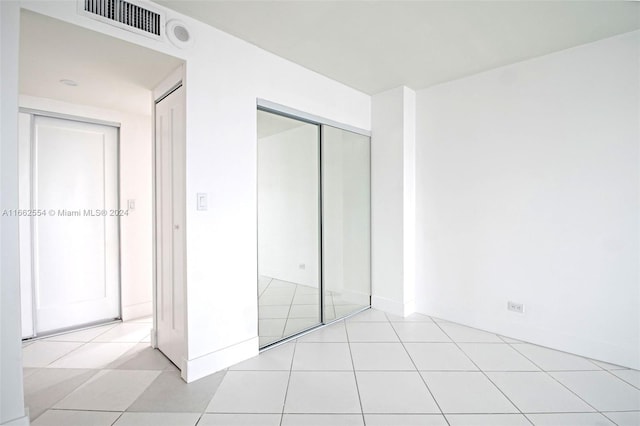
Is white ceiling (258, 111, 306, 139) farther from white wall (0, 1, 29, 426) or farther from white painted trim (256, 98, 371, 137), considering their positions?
white wall (0, 1, 29, 426)

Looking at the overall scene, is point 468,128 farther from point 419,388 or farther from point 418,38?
point 419,388

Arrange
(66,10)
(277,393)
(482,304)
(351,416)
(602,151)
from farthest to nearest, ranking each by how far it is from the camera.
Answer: (482,304) < (602,151) < (277,393) < (351,416) < (66,10)

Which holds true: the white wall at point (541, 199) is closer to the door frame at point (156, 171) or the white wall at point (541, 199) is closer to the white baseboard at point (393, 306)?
the white baseboard at point (393, 306)

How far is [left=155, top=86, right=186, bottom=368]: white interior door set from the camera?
233 cm

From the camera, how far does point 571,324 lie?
8.86 ft

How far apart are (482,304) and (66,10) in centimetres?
406

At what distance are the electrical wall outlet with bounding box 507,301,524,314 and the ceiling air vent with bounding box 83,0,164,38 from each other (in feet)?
12.4

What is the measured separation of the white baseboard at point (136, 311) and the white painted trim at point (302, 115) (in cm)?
273

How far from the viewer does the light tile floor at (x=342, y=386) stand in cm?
187

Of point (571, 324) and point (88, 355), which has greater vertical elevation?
point (571, 324)

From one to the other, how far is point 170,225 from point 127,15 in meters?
1.47

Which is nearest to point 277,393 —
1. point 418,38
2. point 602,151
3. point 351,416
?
point 351,416

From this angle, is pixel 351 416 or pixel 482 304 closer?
pixel 351 416

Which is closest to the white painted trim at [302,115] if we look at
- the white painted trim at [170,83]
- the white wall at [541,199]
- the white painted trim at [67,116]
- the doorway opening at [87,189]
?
the white painted trim at [170,83]
